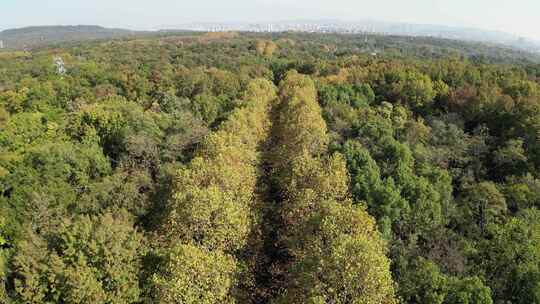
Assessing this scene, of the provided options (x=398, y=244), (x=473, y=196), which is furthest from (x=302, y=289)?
(x=473, y=196)

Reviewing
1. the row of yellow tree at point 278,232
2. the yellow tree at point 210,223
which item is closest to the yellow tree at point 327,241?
the row of yellow tree at point 278,232

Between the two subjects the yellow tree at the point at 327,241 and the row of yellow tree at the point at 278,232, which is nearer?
the yellow tree at the point at 327,241

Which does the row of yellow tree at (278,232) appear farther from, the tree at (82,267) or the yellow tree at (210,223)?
the tree at (82,267)

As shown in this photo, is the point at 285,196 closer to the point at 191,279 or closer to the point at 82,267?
the point at 191,279

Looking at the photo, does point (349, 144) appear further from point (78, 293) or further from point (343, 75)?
point (343, 75)

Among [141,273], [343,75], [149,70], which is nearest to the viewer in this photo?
[141,273]

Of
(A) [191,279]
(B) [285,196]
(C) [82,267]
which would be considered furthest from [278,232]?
(C) [82,267]

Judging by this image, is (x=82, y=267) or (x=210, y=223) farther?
(x=210, y=223)

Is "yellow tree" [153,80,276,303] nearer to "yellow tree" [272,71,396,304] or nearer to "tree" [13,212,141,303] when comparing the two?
"tree" [13,212,141,303]

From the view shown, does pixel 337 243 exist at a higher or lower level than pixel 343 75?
lower
